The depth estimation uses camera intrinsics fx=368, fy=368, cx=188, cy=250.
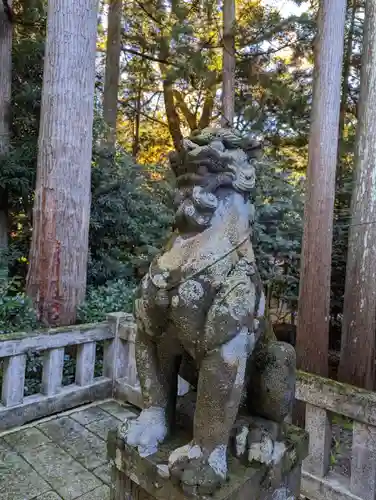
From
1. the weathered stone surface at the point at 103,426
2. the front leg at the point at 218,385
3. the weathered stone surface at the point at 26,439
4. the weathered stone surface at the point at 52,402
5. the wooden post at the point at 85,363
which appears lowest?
the weathered stone surface at the point at 103,426

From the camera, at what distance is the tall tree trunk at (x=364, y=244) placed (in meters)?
4.79

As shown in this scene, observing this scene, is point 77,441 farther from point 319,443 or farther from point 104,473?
point 319,443

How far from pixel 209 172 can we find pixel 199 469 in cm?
94

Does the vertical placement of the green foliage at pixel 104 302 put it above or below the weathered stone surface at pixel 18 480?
above

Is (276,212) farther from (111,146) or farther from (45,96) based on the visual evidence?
(45,96)

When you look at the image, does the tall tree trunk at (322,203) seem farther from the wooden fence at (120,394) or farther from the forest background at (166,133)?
the wooden fence at (120,394)

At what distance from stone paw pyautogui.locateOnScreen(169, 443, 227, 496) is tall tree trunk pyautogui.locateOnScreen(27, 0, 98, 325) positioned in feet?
9.28

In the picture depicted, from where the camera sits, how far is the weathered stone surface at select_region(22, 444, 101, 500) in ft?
A: 6.57

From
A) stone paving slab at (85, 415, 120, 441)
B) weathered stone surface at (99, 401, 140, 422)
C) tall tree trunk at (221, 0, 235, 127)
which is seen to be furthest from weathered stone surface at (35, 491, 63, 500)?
tall tree trunk at (221, 0, 235, 127)

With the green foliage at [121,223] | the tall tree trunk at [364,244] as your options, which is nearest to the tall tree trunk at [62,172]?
the green foliage at [121,223]

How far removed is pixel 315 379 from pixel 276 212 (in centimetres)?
411

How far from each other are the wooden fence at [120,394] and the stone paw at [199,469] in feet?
3.46

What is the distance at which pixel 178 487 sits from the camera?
1.15m

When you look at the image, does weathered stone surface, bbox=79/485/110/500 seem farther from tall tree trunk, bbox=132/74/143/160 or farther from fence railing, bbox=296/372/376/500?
tall tree trunk, bbox=132/74/143/160
